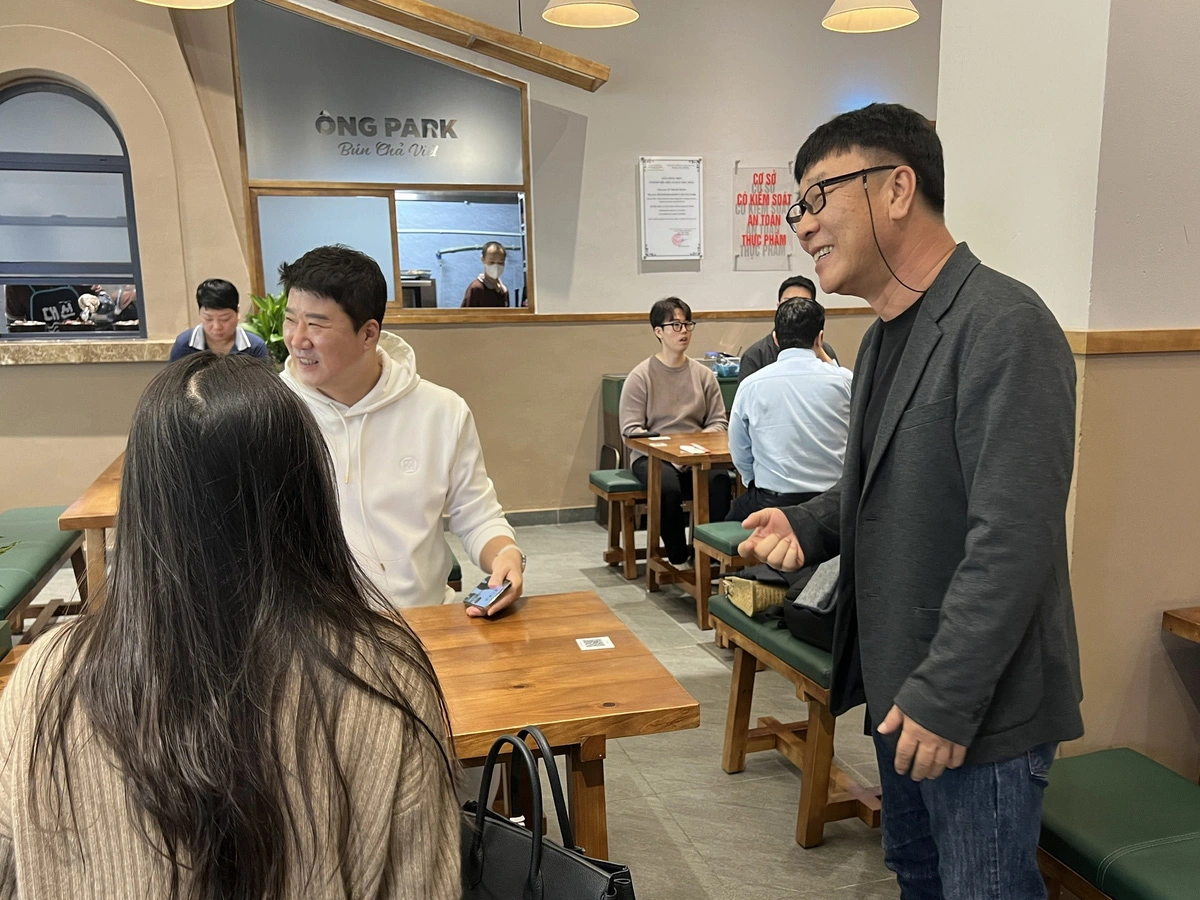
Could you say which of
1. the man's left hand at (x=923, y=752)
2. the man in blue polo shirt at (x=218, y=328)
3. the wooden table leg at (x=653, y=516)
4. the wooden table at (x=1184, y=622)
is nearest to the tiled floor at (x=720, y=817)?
the wooden table leg at (x=653, y=516)

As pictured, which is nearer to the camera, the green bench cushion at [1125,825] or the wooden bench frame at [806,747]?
the green bench cushion at [1125,825]

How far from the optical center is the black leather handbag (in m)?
1.03

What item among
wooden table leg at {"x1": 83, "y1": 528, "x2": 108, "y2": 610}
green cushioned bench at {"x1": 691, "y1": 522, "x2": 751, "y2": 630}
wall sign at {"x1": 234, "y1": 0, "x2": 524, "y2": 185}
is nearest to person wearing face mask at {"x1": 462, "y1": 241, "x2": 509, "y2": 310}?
wall sign at {"x1": 234, "y1": 0, "x2": 524, "y2": 185}

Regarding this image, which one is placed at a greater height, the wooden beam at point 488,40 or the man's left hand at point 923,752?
the wooden beam at point 488,40

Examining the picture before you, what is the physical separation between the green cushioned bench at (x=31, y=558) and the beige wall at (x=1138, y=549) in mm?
3209

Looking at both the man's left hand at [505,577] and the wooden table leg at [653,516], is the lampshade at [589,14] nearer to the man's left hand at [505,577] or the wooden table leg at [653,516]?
the wooden table leg at [653,516]

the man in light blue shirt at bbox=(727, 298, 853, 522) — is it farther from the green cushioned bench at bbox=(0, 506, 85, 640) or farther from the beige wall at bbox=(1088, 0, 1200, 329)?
the green cushioned bench at bbox=(0, 506, 85, 640)

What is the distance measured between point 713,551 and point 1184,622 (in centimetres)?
199

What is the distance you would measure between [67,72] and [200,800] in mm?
5561

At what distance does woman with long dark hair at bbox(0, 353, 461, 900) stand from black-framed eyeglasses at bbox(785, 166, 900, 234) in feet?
3.26

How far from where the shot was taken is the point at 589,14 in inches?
164

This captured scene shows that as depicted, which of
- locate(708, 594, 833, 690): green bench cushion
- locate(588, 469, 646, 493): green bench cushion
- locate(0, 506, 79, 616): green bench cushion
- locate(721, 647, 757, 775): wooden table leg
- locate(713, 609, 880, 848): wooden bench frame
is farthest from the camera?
locate(588, 469, 646, 493): green bench cushion

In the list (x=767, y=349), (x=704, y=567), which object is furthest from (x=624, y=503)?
(x=767, y=349)

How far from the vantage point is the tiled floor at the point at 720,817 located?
226 centimetres
